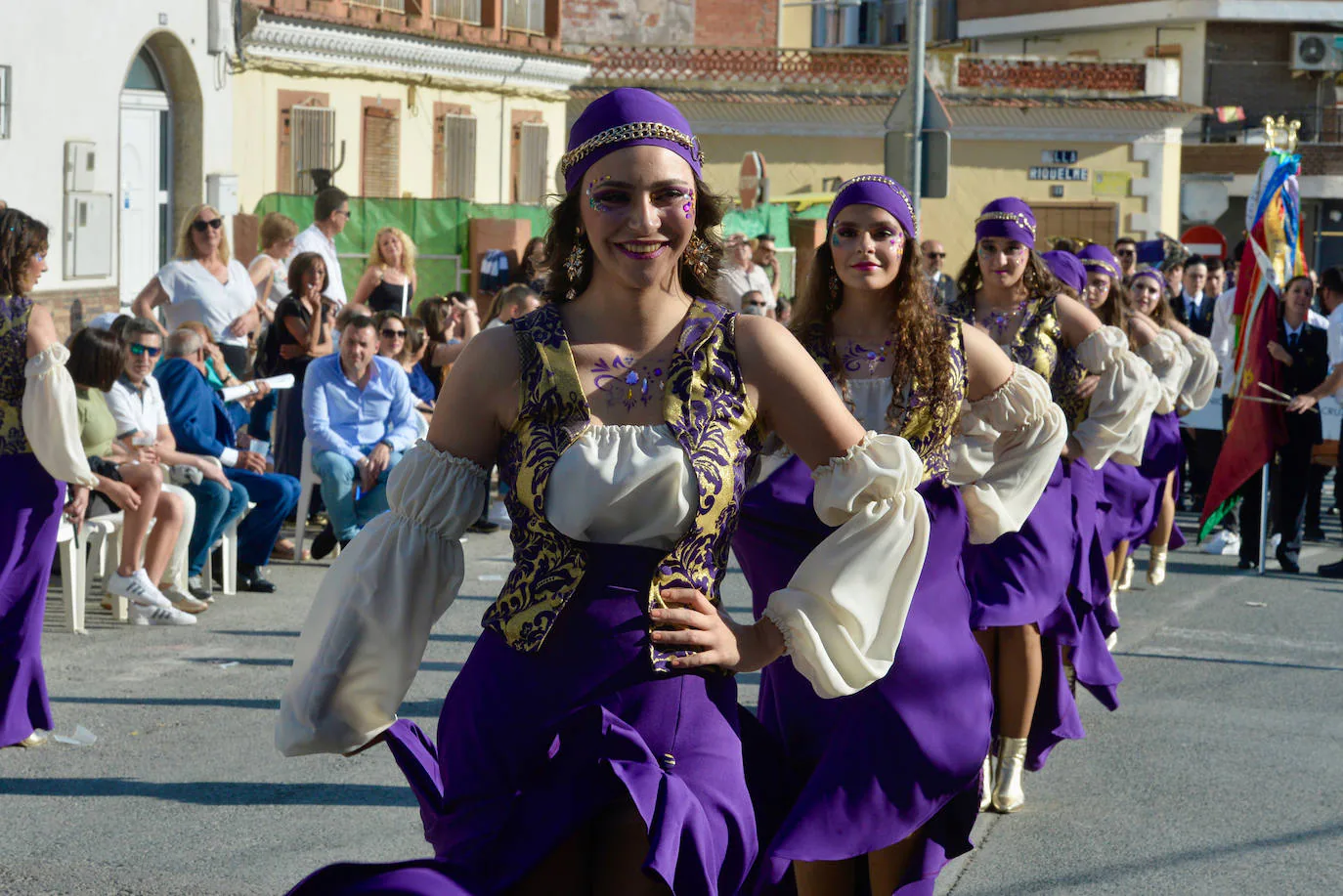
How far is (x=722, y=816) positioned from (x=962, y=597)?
190 centimetres

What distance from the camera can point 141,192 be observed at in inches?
723

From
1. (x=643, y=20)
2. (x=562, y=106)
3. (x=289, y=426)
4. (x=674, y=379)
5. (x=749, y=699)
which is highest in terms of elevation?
(x=643, y=20)

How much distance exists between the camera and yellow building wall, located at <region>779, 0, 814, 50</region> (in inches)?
1756

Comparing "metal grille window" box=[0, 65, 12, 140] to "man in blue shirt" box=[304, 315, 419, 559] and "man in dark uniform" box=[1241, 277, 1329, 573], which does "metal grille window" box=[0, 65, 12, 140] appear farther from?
"man in dark uniform" box=[1241, 277, 1329, 573]

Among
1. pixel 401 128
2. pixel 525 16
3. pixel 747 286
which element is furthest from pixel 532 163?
pixel 747 286

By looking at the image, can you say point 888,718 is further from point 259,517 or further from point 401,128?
point 401,128

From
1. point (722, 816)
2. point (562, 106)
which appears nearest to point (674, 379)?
point (722, 816)

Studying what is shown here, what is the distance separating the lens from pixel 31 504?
6.79 metres

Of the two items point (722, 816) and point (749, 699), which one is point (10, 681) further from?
point (722, 816)

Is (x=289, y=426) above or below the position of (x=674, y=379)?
below

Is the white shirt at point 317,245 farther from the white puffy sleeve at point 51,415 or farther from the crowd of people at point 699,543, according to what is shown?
the white puffy sleeve at point 51,415

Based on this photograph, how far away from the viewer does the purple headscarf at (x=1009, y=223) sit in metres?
6.77

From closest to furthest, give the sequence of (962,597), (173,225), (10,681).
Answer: (962,597) → (10,681) → (173,225)

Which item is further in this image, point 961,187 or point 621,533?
point 961,187
